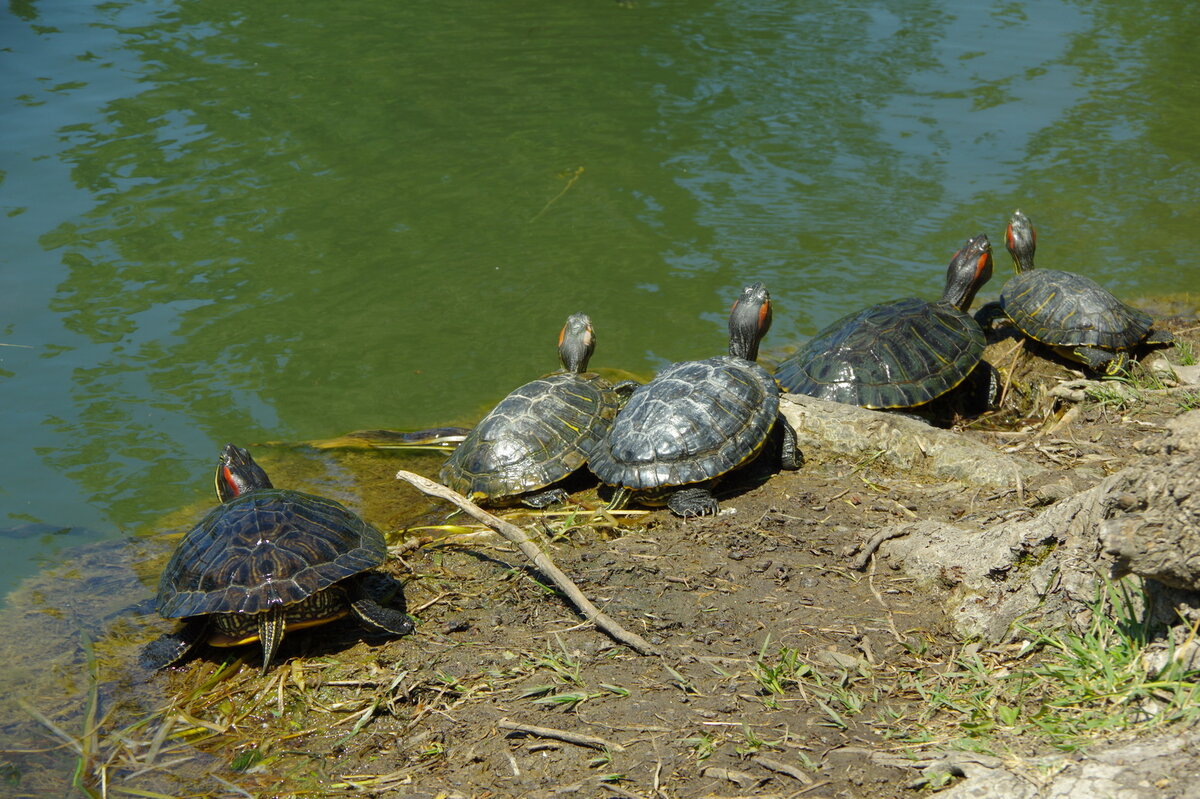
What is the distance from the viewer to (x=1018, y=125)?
458 inches

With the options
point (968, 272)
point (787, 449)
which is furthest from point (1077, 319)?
point (787, 449)

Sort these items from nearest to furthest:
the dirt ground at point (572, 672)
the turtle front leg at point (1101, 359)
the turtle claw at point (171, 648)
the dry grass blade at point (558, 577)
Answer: the dirt ground at point (572, 672), the dry grass blade at point (558, 577), the turtle claw at point (171, 648), the turtle front leg at point (1101, 359)

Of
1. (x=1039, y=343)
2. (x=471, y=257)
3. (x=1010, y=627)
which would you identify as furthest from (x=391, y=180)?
(x=1010, y=627)

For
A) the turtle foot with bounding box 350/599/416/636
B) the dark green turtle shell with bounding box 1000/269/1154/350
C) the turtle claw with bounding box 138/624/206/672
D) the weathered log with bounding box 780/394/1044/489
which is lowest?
the turtle claw with bounding box 138/624/206/672

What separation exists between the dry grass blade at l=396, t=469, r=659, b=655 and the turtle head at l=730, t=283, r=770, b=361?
8.52 feet

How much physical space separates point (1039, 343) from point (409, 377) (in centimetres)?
473

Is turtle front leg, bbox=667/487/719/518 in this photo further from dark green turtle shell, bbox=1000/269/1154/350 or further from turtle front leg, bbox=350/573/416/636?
dark green turtle shell, bbox=1000/269/1154/350

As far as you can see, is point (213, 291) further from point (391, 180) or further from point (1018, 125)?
point (1018, 125)

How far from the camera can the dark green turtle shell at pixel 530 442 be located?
583cm

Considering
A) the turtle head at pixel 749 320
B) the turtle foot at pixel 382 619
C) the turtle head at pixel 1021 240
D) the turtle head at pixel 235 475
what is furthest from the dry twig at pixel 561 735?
the turtle head at pixel 1021 240

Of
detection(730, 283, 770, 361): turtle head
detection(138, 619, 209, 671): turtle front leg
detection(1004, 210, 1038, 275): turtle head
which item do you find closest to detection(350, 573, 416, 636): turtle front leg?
detection(138, 619, 209, 671): turtle front leg

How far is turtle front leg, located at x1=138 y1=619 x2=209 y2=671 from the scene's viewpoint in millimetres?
4426

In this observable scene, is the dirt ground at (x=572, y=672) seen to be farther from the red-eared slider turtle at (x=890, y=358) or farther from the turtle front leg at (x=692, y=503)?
the red-eared slider turtle at (x=890, y=358)

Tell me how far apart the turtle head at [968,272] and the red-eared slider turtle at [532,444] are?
9.72 ft
